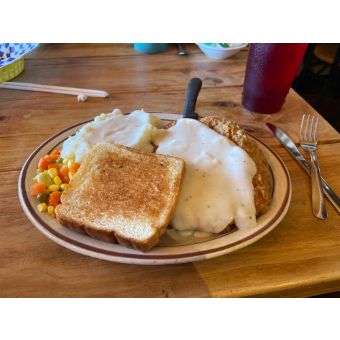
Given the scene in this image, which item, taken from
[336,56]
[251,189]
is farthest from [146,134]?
[336,56]

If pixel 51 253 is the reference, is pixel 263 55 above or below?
above

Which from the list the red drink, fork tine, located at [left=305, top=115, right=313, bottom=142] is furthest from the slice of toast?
the red drink

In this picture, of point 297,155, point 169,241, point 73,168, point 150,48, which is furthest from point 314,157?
point 150,48

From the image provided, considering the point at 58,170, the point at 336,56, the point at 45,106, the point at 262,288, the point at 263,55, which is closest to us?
the point at 262,288

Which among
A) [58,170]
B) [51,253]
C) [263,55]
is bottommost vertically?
[51,253]

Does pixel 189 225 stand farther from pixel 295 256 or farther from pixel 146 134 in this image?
pixel 146 134

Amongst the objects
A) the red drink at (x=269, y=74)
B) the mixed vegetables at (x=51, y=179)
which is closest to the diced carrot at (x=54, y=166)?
the mixed vegetables at (x=51, y=179)
